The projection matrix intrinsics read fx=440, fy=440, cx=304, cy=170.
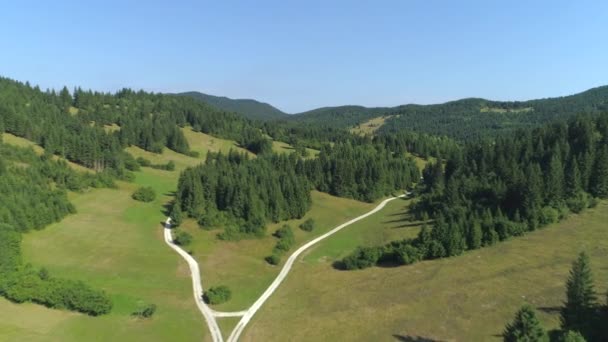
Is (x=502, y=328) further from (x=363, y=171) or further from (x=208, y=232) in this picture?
(x=363, y=171)

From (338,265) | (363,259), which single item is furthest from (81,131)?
(363,259)

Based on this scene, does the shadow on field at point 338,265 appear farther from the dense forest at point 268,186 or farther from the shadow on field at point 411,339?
the shadow on field at point 411,339

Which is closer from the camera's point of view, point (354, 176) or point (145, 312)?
point (145, 312)

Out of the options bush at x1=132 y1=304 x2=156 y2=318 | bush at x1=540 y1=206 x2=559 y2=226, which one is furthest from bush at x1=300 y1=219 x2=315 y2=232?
bush at x1=540 y1=206 x2=559 y2=226

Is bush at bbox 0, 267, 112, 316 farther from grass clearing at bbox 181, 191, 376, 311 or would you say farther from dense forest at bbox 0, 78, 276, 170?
dense forest at bbox 0, 78, 276, 170

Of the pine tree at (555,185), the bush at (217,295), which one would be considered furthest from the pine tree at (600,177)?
the bush at (217,295)

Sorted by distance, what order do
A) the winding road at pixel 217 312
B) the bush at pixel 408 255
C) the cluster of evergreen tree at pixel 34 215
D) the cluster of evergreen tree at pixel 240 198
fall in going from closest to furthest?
the winding road at pixel 217 312 → the cluster of evergreen tree at pixel 34 215 → the bush at pixel 408 255 → the cluster of evergreen tree at pixel 240 198

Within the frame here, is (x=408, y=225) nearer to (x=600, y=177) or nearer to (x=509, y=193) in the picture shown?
(x=509, y=193)
